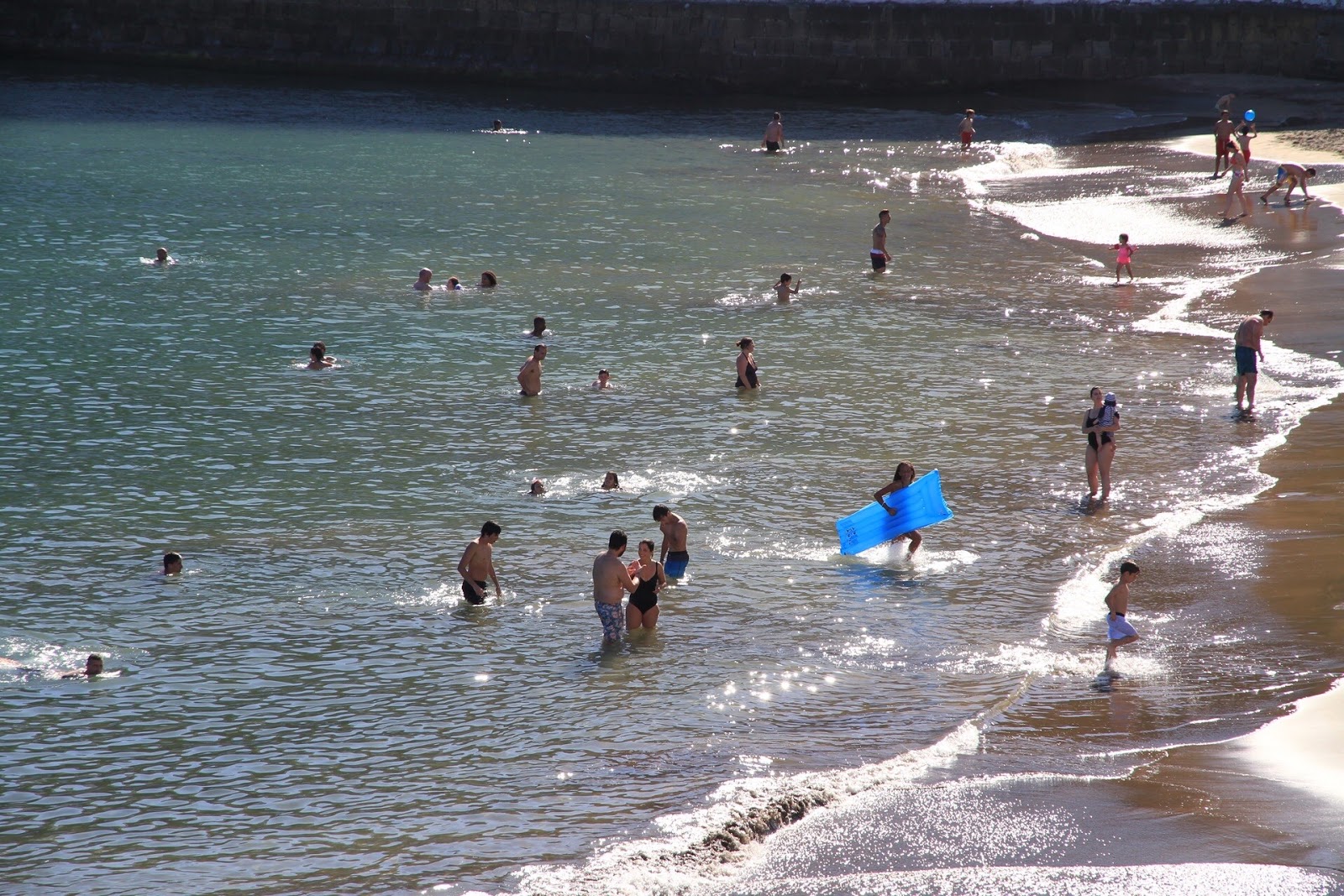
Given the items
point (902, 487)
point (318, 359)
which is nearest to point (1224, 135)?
point (902, 487)

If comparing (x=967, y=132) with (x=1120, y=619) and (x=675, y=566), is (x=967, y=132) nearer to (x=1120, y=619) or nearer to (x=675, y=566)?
(x=675, y=566)

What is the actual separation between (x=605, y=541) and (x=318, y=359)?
8.24 m

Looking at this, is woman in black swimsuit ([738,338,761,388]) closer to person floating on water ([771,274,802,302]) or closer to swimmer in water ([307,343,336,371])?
person floating on water ([771,274,802,302])

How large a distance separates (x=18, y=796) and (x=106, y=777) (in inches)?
24.1

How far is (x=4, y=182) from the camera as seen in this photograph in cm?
3403

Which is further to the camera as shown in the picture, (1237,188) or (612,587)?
(1237,188)

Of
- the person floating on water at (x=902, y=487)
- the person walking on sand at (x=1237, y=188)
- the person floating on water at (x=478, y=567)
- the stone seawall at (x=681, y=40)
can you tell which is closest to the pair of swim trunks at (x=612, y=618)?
the person floating on water at (x=478, y=567)

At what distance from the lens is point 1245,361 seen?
1889cm

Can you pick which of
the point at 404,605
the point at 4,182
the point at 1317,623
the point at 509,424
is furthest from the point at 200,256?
the point at 1317,623

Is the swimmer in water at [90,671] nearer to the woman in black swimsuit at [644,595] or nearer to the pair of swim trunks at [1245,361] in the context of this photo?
the woman in black swimsuit at [644,595]

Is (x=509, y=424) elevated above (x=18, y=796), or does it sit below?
above

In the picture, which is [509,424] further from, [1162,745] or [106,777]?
[1162,745]

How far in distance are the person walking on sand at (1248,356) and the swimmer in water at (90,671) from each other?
1455 cm

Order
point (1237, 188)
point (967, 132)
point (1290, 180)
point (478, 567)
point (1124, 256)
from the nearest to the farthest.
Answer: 1. point (478, 567)
2. point (1124, 256)
3. point (1237, 188)
4. point (1290, 180)
5. point (967, 132)
